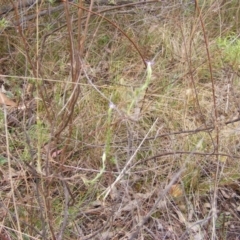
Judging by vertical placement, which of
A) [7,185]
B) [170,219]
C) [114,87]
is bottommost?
[170,219]

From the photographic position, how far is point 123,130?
7.44 ft

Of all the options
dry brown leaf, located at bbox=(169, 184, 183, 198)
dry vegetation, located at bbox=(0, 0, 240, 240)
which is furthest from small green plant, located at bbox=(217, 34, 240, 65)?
dry brown leaf, located at bbox=(169, 184, 183, 198)

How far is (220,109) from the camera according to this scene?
2.50m

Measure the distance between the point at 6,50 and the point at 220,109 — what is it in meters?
1.35

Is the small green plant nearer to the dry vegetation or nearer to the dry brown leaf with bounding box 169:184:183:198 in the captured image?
the dry vegetation

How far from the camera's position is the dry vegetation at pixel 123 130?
5.93ft

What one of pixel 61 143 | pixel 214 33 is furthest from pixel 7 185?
pixel 214 33

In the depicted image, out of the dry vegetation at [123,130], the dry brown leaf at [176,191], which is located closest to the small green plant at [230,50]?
the dry vegetation at [123,130]

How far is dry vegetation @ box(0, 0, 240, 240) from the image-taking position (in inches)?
71.1

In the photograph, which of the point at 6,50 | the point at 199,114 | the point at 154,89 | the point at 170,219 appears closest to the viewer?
the point at 170,219

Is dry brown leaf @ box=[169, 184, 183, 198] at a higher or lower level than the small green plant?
lower

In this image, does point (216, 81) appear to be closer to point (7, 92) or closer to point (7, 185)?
point (7, 92)

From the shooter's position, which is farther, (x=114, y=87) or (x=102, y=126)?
(x=114, y=87)

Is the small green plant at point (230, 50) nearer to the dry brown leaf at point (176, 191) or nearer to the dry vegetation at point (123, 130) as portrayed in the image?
the dry vegetation at point (123, 130)
